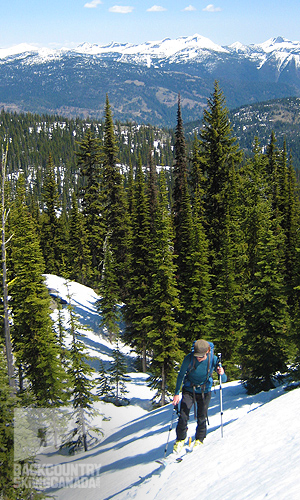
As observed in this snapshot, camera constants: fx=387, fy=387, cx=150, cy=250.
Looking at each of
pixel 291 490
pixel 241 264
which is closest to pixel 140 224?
pixel 241 264

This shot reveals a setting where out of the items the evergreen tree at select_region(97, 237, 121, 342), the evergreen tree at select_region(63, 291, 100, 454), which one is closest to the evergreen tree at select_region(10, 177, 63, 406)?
the evergreen tree at select_region(63, 291, 100, 454)

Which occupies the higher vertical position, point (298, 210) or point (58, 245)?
point (298, 210)

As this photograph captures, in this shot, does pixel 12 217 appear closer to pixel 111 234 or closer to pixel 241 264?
pixel 111 234

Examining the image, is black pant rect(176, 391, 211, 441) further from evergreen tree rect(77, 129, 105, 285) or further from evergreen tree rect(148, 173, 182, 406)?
evergreen tree rect(77, 129, 105, 285)

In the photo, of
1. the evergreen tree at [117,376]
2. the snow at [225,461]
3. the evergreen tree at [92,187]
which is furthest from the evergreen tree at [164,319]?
the evergreen tree at [92,187]

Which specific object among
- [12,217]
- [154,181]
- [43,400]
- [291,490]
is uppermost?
[154,181]

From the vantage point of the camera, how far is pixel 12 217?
39.5 m

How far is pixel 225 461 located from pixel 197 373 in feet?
5.42

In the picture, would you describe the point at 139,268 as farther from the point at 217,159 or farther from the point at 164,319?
the point at 217,159

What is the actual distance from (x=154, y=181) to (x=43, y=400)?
21019mm

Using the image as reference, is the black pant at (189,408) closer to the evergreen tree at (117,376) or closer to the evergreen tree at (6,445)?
the evergreen tree at (6,445)

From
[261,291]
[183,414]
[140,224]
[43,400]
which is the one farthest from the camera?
[140,224]

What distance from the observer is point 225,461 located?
7195mm

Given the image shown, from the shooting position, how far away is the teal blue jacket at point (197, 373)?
26.2 feet
